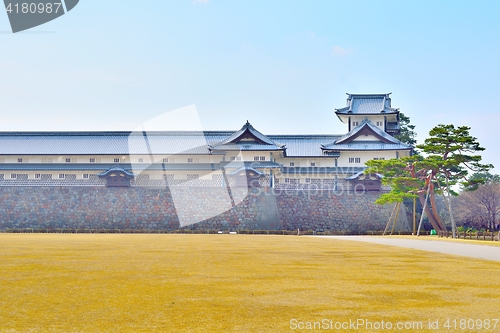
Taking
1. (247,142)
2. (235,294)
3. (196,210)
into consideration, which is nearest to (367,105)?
(247,142)

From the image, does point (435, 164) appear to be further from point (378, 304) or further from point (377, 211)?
point (378, 304)

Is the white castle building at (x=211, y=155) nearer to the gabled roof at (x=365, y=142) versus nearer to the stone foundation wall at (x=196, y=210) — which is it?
the gabled roof at (x=365, y=142)

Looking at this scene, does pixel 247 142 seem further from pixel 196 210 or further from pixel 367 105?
pixel 367 105

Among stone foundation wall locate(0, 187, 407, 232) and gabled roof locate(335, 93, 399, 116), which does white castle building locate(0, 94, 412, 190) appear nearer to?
gabled roof locate(335, 93, 399, 116)

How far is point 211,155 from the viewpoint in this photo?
173 feet

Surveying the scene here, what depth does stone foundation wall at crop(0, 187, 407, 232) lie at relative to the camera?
145 feet

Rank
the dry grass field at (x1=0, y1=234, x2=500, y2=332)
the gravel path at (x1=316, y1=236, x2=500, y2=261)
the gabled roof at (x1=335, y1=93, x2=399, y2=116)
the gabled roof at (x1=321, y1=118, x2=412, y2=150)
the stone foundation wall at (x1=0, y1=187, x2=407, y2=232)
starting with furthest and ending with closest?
the gabled roof at (x1=335, y1=93, x2=399, y2=116) → the gabled roof at (x1=321, y1=118, x2=412, y2=150) → the stone foundation wall at (x1=0, y1=187, x2=407, y2=232) → the gravel path at (x1=316, y1=236, x2=500, y2=261) → the dry grass field at (x1=0, y1=234, x2=500, y2=332)

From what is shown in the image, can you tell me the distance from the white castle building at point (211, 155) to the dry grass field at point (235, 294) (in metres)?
33.1

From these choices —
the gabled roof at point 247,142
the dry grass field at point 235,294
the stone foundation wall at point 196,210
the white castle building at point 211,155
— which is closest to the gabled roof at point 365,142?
the white castle building at point 211,155

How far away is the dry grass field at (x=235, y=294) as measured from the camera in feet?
24.3

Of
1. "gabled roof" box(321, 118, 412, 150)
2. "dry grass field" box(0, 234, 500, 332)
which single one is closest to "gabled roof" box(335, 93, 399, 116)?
"gabled roof" box(321, 118, 412, 150)

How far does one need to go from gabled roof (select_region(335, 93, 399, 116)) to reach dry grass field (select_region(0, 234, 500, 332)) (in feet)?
127

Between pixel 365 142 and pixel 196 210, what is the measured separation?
1505cm

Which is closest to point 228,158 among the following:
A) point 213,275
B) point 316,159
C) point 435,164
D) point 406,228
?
point 316,159
